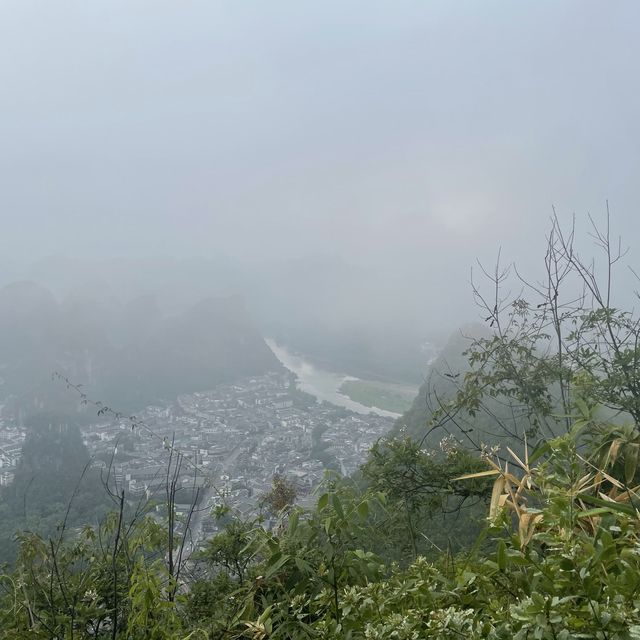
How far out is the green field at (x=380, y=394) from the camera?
985 inches

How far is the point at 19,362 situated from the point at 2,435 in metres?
16.8

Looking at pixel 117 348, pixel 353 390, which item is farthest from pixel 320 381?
pixel 117 348

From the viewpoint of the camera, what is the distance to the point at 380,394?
2758 centimetres

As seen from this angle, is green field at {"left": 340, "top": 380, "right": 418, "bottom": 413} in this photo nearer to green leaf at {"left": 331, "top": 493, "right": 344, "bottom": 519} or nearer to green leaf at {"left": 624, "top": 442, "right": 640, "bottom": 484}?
green leaf at {"left": 624, "top": 442, "right": 640, "bottom": 484}

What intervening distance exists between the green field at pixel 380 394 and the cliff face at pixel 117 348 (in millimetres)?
6451

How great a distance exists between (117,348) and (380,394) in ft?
62.0

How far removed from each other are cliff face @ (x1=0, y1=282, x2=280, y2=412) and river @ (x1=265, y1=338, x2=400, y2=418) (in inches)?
92.7

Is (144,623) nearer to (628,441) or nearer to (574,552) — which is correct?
(574,552)

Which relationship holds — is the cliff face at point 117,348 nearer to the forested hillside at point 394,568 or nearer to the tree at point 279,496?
the tree at point 279,496

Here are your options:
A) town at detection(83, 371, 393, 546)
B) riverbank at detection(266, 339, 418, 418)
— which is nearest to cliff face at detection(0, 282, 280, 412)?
riverbank at detection(266, 339, 418, 418)

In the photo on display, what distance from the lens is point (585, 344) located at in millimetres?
3658

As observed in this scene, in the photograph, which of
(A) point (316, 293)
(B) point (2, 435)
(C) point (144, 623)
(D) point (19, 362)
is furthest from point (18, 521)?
(A) point (316, 293)

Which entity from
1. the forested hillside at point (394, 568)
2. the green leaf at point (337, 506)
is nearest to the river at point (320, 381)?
the forested hillside at point (394, 568)

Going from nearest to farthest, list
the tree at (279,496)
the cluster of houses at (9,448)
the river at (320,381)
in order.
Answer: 1. the tree at (279,496)
2. the cluster of houses at (9,448)
3. the river at (320,381)
